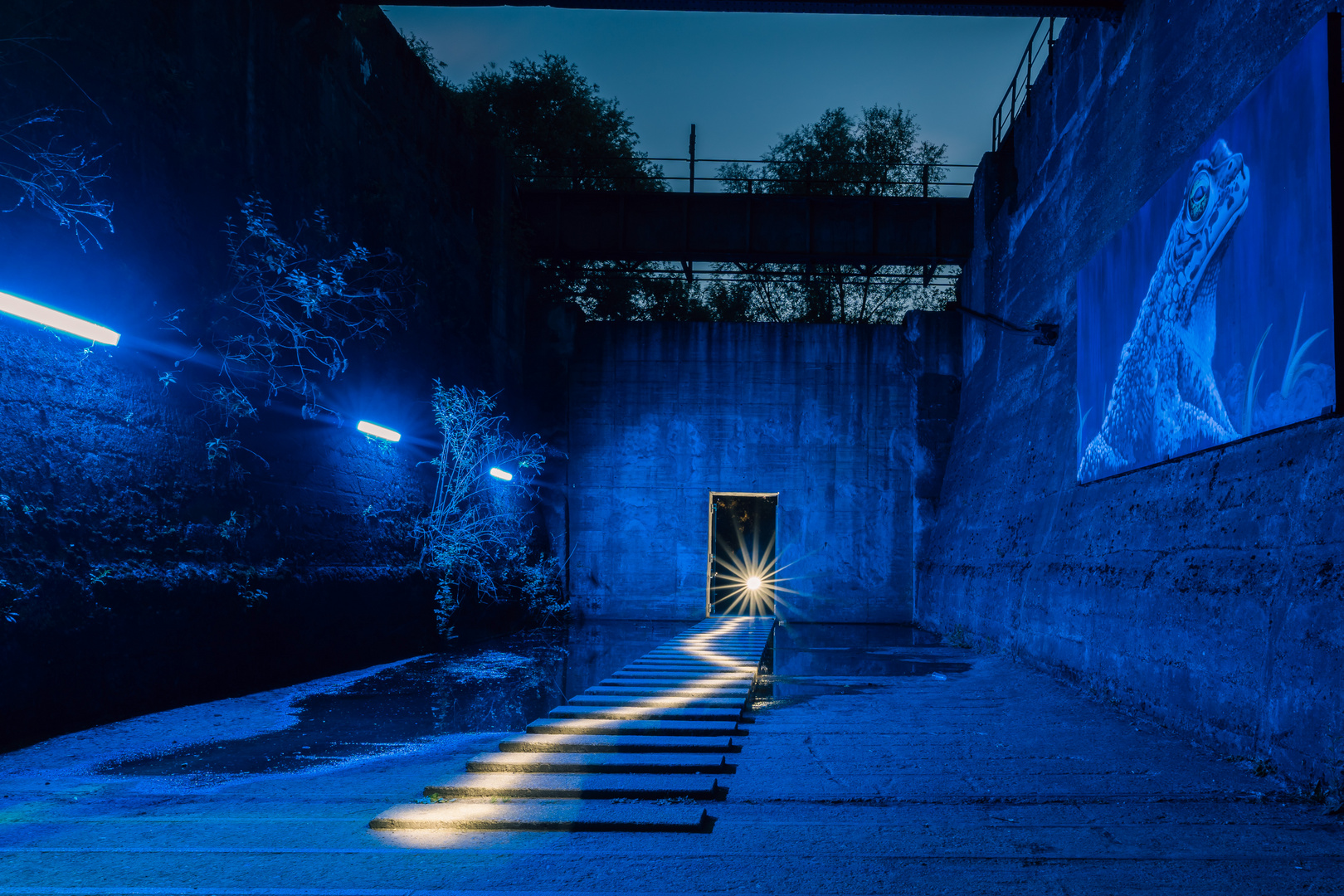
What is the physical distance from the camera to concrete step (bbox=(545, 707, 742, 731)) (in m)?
5.07

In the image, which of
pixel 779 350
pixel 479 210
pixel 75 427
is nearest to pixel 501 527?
pixel 479 210

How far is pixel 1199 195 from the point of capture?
19.2 ft

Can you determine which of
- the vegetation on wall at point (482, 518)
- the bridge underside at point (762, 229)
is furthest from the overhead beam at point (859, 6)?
the bridge underside at point (762, 229)

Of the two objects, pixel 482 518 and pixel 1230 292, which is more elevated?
pixel 1230 292

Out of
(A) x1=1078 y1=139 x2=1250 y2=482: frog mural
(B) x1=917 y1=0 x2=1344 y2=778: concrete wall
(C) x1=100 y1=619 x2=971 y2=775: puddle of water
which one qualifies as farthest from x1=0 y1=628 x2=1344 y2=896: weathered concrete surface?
(A) x1=1078 y1=139 x2=1250 y2=482: frog mural

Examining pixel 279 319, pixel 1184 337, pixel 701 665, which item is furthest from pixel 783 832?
pixel 279 319

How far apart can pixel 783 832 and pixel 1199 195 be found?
5.30 m

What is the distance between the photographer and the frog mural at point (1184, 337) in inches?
215

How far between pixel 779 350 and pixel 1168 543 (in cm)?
989

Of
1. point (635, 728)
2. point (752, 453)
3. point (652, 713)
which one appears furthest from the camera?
point (752, 453)

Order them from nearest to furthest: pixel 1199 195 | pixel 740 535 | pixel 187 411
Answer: pixel 1199 195 < pixel 187 411 < pixel 740 535

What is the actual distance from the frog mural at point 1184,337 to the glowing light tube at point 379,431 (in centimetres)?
710

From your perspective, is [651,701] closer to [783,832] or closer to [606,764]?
[606,764]

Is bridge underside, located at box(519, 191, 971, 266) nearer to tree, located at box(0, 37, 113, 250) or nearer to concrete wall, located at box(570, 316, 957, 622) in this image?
concrete wall, located at box(570, 316, 957, 622)
